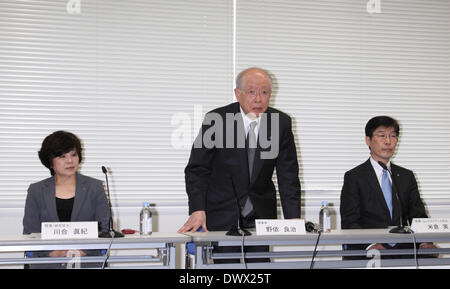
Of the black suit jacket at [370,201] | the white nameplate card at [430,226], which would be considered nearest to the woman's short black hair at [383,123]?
the black suit jacket at [370,201]

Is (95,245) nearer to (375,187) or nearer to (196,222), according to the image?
(196,222)

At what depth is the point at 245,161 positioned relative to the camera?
2967 mm

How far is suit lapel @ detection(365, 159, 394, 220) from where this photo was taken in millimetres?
3328

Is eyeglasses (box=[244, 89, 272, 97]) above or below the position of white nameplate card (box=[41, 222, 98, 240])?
above

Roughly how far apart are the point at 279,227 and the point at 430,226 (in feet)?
2.70

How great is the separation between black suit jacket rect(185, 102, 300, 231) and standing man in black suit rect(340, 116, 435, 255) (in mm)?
481

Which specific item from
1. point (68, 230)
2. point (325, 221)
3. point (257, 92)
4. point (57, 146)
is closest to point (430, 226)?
point (325, 221)

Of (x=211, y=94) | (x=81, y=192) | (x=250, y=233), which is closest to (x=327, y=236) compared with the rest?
(x=250, y=233)

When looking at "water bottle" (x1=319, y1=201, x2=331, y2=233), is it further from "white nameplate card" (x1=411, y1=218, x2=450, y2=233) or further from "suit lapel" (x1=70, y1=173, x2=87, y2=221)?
"suit lapel" (x1=70, y1=173, x2=87, y2=221)

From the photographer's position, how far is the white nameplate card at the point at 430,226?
276cm

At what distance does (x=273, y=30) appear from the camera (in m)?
4.71

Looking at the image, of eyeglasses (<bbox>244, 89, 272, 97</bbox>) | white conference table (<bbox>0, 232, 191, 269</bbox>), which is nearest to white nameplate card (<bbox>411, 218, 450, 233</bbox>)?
eyeglasses (<bbox>244, 89, 272, 97</bbox>)

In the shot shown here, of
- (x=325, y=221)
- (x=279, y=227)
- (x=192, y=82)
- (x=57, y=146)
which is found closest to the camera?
(x=279, y=227)

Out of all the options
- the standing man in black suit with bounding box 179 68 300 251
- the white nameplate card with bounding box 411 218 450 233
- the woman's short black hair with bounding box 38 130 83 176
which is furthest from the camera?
the woman's short black hair with bounding box 38 130 83 176
